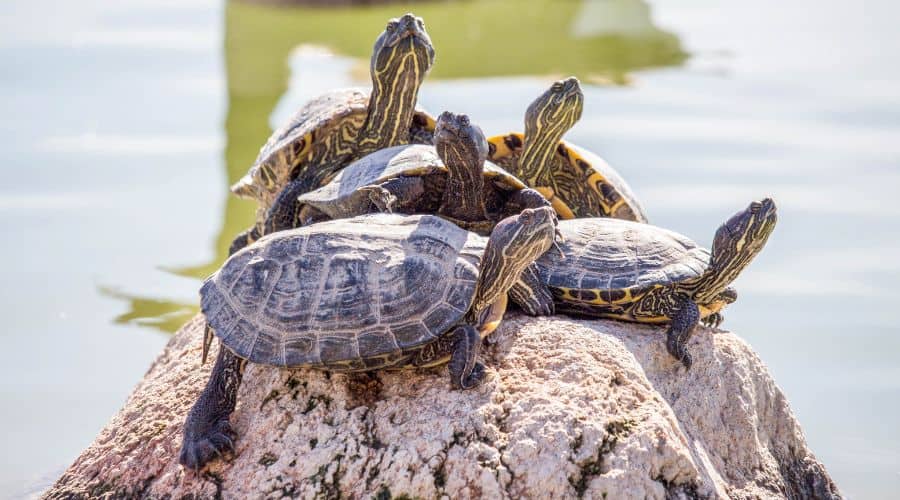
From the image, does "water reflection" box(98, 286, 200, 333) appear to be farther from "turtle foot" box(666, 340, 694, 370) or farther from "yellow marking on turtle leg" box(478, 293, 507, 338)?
"turtle foot" box(666, 340, 694, 370)

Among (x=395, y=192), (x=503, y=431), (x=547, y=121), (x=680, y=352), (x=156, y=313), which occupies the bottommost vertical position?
(x=156, y=313)

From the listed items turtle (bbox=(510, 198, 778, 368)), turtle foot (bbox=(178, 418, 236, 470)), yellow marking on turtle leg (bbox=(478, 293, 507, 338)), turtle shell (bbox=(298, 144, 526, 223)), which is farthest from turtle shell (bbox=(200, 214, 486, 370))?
turtle shell (bbox=(298, 144, 526, 223))

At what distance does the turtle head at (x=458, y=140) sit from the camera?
416 centimetres

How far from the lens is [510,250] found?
3.46 m

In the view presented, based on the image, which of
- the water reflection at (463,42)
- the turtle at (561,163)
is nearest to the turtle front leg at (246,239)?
the turtle at (561,163)

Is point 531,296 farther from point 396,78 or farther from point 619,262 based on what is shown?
point 396,78

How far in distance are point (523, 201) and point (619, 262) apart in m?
0.62

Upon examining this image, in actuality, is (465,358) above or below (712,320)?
above

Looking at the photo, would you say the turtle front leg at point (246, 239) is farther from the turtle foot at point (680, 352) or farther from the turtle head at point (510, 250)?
the turtle foot at point (680, 352)

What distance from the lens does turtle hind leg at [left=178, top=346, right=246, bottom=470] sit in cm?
344

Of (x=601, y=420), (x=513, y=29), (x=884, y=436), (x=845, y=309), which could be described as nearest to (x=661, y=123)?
(x=845, y=309)

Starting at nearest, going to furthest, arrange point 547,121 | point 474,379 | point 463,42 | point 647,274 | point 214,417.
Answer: point 474,379 < point 214,417 < point 647,274 < point 547,121 < point 463,42

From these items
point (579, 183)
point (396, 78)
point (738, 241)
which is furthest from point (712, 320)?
point (396, 78)

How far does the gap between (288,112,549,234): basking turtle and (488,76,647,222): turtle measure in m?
0.72
